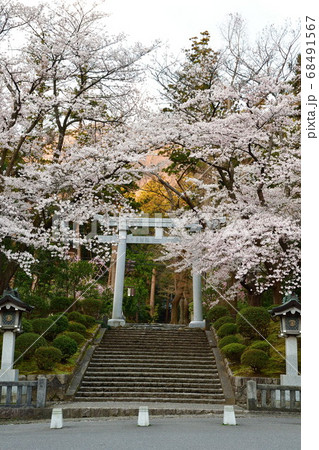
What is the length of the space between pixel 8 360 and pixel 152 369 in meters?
4.77

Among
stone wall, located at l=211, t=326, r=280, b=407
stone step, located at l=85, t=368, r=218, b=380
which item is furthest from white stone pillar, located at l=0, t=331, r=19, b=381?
stone wall, located at l=211, t=326, r=280, b=407

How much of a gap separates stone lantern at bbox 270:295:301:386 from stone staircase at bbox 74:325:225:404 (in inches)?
78.7

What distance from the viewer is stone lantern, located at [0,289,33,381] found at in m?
12.2

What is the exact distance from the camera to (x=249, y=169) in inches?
648

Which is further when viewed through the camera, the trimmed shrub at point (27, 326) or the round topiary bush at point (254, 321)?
the round topiary bush at point (254, 321)

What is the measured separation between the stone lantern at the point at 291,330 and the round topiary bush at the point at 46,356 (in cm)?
603

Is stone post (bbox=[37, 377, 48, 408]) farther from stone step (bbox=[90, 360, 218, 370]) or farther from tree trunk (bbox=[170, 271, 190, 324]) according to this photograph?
tree trunk (bbox=[170, 271, 190, 324])

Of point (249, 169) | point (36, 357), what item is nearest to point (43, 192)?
point (36, 357)

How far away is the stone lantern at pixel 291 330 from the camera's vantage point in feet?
40.8

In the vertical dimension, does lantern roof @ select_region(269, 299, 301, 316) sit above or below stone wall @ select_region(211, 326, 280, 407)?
above

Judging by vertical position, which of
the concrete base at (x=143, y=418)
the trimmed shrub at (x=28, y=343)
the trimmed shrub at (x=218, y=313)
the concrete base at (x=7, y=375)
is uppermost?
the trimmed shrub at (x=218, y=313)

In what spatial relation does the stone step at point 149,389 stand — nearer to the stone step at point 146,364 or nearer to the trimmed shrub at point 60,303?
the stone step at point 146,364

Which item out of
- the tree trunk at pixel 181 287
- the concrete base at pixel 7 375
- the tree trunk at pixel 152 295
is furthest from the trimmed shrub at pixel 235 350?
the tree trunk at pixel 152 295
